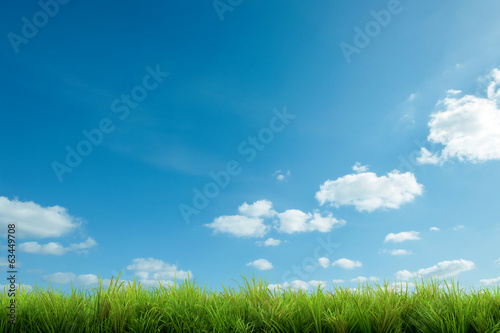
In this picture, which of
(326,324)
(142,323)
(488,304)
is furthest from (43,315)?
(488,304)

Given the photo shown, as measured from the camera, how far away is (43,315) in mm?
4281

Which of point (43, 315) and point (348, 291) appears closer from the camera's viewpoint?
point (43, 315)

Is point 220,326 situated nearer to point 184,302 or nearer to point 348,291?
point 184,302

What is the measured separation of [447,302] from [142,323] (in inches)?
124

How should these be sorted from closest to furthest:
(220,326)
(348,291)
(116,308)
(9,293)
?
(220,326) → (116,308) → (348,291) → (9,293)


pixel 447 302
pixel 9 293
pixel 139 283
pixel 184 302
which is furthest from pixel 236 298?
pixel 9 293

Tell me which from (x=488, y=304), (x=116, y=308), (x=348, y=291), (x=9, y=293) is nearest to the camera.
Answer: (x=116, y=308)

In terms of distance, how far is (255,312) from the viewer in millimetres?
4059

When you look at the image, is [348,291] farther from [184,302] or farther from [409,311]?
[184,302]

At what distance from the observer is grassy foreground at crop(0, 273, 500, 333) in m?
3.87

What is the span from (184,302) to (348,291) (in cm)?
191

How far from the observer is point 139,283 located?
16.3 ft

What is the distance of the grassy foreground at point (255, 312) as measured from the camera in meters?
3.87

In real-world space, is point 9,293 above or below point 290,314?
above
